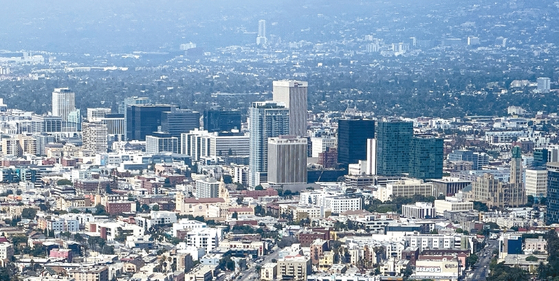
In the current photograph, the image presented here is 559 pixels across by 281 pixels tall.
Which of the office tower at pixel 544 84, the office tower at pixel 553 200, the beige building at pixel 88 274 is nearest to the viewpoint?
the beige building at pixel 88 274

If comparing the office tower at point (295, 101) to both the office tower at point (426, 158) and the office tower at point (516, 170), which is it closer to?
the office tower at point (426, 158)

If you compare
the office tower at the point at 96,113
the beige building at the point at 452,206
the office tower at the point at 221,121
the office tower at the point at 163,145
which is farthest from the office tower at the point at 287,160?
the office tower at the point at 96,113

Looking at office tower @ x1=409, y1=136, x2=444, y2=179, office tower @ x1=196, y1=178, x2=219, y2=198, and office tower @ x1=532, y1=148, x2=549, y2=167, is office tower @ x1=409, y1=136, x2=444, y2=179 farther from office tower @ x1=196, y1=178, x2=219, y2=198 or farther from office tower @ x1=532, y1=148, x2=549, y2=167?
office tower @ x1=196, y1=178, x2=219, y2=198

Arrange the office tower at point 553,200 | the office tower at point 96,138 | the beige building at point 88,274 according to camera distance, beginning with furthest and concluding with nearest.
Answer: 1. the office tower at point 96,138
2. the office tower at point 553,200
3. the beige building at point 88,274

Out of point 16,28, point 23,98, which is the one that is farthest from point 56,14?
point 23,98

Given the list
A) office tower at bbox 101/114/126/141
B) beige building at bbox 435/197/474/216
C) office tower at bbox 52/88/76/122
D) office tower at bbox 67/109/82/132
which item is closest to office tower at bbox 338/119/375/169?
beige building at bbox 435/197/474/216

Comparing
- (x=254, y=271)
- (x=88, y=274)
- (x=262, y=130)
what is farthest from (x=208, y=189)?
(x=88, y=274)
